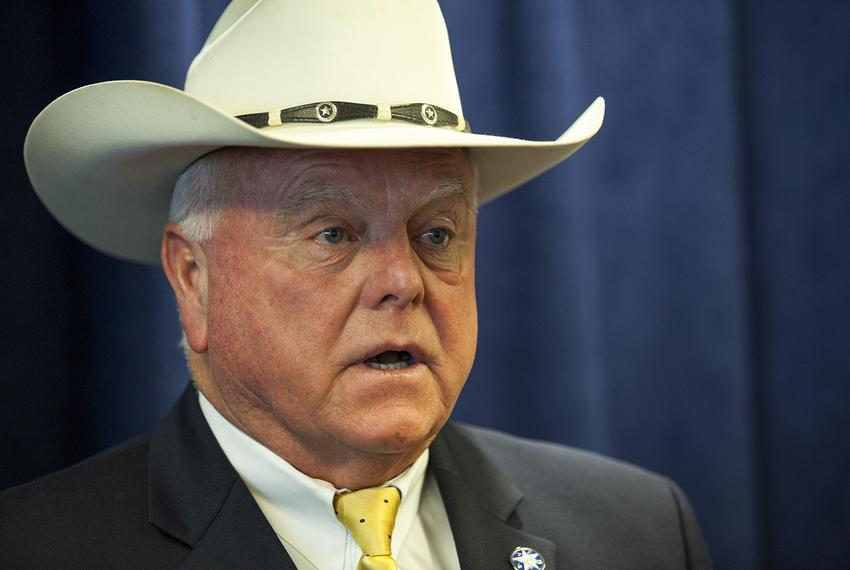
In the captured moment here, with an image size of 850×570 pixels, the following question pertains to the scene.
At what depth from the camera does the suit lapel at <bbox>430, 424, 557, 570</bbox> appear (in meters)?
1.61

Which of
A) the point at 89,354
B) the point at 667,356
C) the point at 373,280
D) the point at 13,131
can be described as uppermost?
the point at 13,131

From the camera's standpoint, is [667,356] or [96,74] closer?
[96,74]

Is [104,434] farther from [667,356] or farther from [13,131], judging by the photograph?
[667,356]

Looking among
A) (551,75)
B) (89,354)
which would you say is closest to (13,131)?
(89,354)

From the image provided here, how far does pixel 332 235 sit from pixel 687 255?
3.92 feet

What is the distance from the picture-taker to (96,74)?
1947mm

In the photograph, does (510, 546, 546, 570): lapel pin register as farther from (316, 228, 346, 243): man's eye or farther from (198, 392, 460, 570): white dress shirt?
(316, 228, 346, 243): man's eye

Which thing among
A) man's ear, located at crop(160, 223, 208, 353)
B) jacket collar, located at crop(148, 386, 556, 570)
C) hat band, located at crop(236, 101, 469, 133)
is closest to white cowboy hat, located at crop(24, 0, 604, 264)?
hat band, located at crop(236, 101, 469, 133)

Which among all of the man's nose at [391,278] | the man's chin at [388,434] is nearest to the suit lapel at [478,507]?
the man's chin at [388,434]

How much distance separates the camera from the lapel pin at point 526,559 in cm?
162

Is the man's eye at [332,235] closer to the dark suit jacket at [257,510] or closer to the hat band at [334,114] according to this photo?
the hat band at [334,114]

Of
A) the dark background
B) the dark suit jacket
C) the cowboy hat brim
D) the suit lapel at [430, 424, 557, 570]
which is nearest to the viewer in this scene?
the cowboy hat brim

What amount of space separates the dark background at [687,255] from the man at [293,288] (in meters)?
0.70

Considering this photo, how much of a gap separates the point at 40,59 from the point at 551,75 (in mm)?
1068
